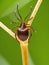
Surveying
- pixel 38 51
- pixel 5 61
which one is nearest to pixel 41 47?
pixel 38 51

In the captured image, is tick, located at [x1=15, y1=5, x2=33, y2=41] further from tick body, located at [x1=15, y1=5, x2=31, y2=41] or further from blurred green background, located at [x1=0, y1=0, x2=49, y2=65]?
blurred green background, located at [x1=0, y1=0, x2=49, y2=65]

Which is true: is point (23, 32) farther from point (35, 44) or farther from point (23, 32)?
point (35, 44)

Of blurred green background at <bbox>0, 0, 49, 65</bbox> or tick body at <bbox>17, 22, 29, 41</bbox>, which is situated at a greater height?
tick body at <bbox>17, 22, 29, 41</bbox>

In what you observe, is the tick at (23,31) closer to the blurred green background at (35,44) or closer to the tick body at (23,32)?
the tick body at (23,32)

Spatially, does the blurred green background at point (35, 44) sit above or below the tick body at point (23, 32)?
below

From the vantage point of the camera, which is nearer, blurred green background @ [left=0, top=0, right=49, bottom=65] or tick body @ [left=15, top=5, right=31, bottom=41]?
tick body @ [left=15, top=5, right=31, bottom=41]

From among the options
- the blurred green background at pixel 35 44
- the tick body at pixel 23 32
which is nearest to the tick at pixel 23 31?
the tick body at pixel 23 32

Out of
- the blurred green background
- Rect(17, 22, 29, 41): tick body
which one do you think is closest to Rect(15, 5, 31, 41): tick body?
Rect(17, 22, 29, 41): tick body

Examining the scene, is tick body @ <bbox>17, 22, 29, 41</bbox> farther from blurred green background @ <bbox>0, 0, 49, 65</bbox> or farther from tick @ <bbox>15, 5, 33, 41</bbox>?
blurred green background @ <bbox>0, 0, 49, 65</bbox>

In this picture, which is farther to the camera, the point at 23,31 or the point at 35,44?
the point at 35,44

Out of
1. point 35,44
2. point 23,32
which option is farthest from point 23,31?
point 35,44

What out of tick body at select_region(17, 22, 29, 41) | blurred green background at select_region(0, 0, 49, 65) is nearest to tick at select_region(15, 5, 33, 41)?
tick body at select_region(17, 22, 29, 41)
